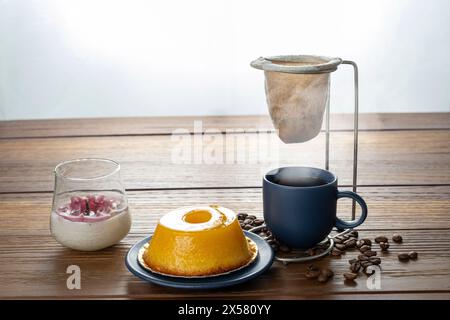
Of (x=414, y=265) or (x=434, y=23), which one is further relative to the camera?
(x=434, y=23)

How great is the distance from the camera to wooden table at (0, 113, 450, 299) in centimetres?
86

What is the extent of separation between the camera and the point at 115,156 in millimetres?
1474

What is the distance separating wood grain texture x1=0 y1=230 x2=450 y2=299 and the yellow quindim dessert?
0.03 m

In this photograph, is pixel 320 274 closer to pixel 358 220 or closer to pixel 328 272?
pixel 328 272

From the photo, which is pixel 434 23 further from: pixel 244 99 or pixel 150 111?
pixel 150 111

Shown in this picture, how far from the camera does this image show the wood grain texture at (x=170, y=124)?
165 centimetres

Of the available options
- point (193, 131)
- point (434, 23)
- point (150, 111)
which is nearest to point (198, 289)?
point (193, 131)

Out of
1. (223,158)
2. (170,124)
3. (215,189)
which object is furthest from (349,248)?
(170,124)

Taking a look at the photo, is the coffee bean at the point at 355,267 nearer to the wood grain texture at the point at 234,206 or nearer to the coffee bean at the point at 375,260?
the coffee bean at the point at 375,260

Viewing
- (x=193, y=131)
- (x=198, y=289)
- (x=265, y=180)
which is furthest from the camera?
(x=193, y=131)

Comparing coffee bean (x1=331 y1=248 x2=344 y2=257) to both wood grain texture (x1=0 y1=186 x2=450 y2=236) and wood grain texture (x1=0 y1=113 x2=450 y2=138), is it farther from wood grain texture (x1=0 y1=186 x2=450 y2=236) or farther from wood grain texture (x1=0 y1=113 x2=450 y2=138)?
wood grain texture (x1=0 y1=113 x2=450 y2=138)

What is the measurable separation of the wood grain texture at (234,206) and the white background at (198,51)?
1.61m

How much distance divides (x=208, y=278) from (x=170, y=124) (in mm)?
890

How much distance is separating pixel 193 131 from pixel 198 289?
0.84 metres
